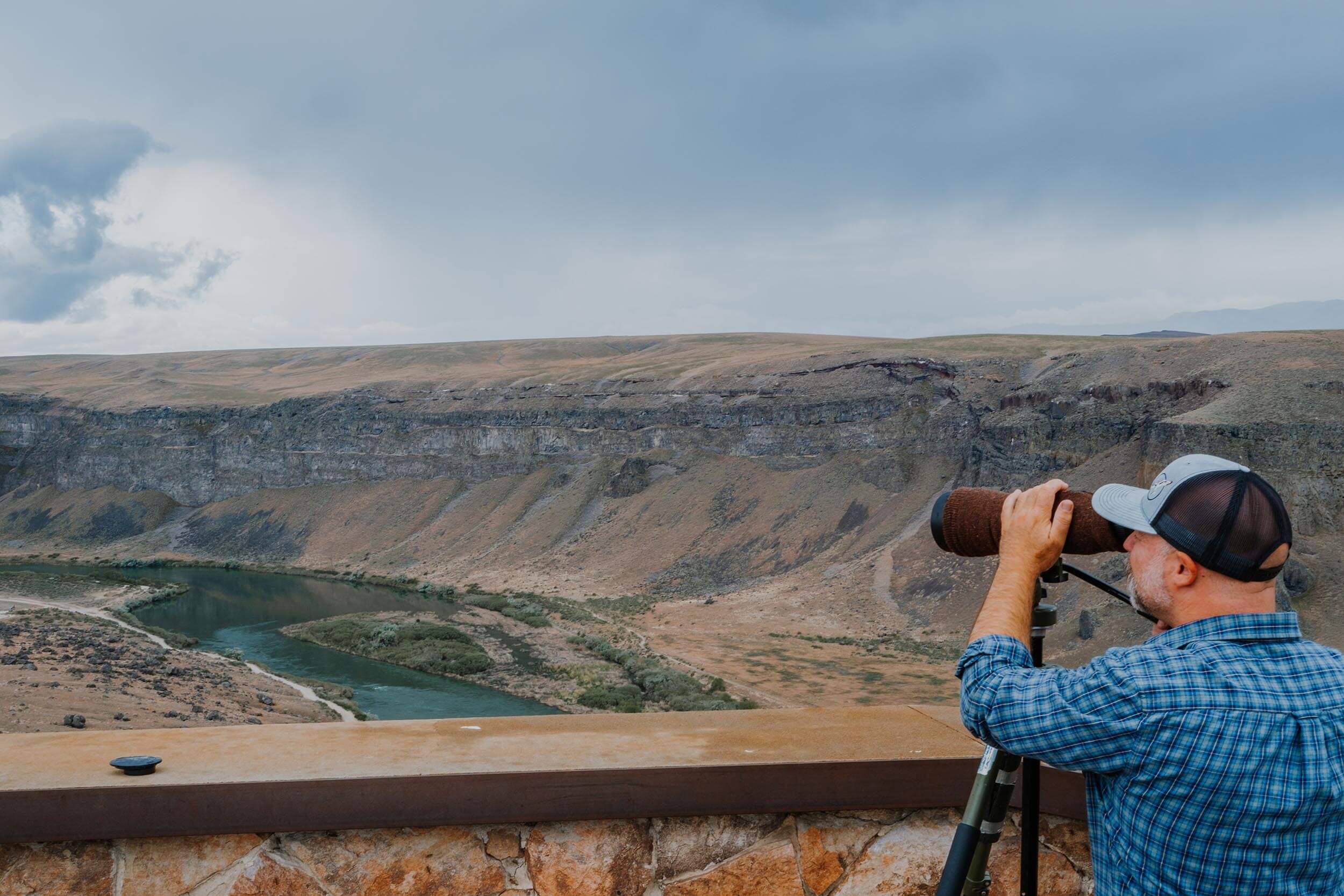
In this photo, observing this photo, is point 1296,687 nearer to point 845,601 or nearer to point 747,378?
point 845,601

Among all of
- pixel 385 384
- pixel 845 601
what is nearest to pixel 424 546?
pixel 385 384

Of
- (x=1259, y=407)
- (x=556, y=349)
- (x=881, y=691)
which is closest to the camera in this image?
(x=881, y=691)

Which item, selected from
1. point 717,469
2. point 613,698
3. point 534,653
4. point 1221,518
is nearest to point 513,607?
point 534,653

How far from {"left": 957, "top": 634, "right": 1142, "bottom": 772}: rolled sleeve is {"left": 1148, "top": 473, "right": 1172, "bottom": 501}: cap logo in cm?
30

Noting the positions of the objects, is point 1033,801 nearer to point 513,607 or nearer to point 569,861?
point 569,861

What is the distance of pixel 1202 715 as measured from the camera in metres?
1.63

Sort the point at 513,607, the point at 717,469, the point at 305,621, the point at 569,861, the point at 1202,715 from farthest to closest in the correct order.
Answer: the point at 717,469, the point at 513,607, the point at 305,621, the point at 569,861, the point at 1202,715

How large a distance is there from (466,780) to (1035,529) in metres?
1.48

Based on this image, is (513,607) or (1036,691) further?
(513,607)

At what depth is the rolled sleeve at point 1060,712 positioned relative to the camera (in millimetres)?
1666

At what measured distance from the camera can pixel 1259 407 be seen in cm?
3123

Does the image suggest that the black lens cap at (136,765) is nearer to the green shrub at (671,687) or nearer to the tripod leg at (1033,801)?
the tripod leg at (1033,801)

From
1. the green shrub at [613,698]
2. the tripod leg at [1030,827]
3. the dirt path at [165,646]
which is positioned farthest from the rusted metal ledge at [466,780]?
the green shrub at [613,698]

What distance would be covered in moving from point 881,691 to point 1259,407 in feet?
54.2
